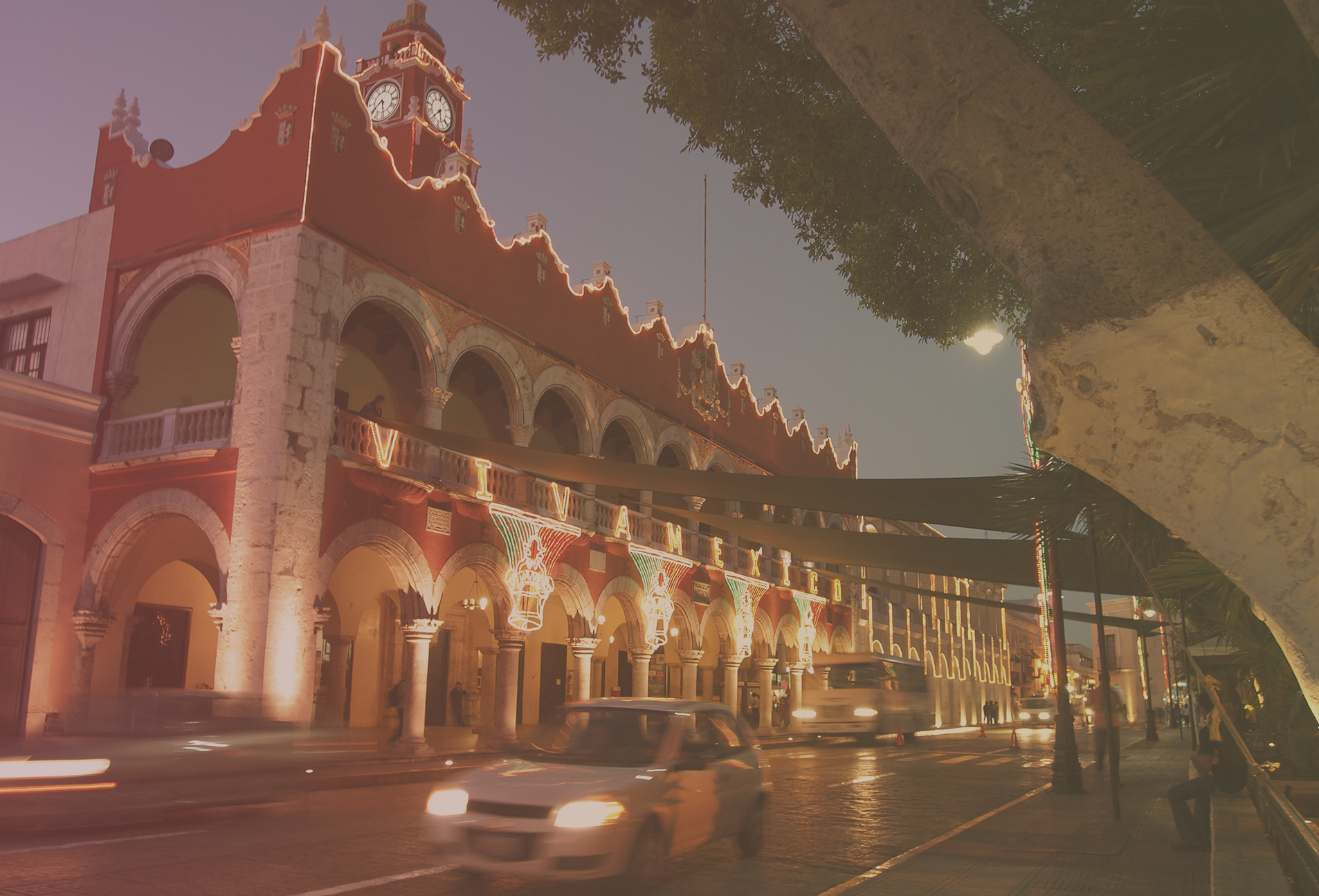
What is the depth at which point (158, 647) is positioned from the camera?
17.7 m

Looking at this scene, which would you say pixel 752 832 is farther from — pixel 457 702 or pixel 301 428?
pixel 457 702

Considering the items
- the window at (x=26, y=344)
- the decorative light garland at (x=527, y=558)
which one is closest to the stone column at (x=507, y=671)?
the decorative light garland at (x=527, y=558)

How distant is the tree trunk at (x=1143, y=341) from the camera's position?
2482 millimetres

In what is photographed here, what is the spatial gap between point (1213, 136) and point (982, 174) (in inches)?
68.3

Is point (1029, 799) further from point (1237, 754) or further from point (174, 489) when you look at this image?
point (174, 489)

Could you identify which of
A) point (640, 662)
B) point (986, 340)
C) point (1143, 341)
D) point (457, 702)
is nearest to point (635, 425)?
point (640, 662)

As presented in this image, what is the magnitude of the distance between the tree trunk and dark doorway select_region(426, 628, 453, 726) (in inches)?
885

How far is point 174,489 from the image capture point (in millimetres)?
15656

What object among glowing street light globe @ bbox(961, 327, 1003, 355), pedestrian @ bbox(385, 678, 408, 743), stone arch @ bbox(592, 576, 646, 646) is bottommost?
pedestrian @ bbox(385, 678, 408, 743)

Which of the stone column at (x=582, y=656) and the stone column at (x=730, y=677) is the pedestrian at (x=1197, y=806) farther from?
the stone column at (x=730, y=677)

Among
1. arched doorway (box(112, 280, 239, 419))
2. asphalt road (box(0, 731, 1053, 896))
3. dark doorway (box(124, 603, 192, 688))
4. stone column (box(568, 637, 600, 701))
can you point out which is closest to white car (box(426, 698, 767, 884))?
asphalt road (box(0, 731, 1053, 896))

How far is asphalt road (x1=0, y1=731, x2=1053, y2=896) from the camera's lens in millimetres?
6105

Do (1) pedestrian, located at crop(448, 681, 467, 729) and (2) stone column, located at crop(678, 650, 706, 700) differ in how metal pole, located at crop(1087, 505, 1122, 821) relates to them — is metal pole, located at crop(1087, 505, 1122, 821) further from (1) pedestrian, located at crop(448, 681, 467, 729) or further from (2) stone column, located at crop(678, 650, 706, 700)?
(1) pedestrian, located at crop(448, 681, 467, 729)

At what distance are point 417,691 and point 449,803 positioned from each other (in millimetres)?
11134
